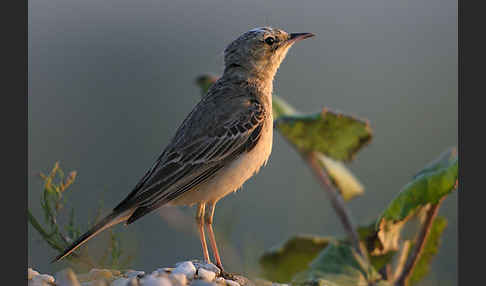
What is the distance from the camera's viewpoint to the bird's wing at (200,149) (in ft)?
20.3

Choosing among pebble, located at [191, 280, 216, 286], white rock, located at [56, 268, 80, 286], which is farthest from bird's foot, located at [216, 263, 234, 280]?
white rock, located at [56, 268, 80, 286]

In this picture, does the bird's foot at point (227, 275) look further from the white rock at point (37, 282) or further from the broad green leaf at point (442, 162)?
the broad green leaf at point (442, 162)

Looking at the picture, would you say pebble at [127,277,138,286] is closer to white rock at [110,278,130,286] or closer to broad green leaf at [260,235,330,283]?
white rock at [110,278,130,286]

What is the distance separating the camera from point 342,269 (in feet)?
22.5

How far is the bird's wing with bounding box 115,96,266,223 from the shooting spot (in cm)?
618

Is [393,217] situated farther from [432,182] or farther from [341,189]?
[341,189]

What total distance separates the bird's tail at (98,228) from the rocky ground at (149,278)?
230mm

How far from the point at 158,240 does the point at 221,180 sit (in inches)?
157

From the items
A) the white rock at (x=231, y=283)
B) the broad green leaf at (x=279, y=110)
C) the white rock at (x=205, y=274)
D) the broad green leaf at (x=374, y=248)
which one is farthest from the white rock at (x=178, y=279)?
the broad green leaf at (x=279, y=110)

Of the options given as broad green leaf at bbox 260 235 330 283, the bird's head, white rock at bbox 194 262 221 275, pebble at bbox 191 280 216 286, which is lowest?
broad green leaf at bbox 260 235 330 283

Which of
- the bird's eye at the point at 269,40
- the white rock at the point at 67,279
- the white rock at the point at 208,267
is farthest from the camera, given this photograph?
the bird's eye at the point at 269,40

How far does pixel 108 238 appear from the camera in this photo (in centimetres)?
639

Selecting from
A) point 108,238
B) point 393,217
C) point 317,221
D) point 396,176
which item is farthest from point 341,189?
point 396,176

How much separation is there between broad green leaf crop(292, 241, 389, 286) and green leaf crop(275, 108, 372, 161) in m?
1.10
